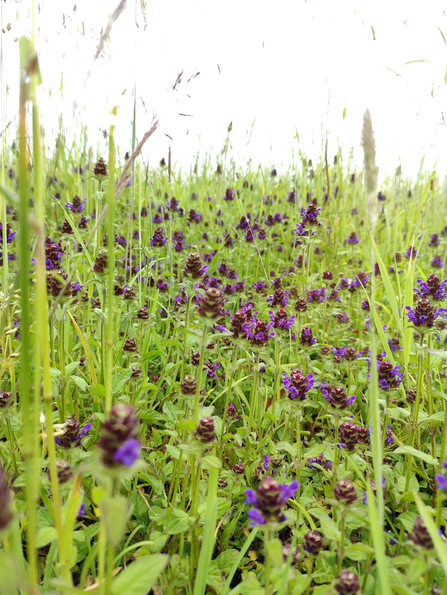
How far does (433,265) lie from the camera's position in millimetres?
3664

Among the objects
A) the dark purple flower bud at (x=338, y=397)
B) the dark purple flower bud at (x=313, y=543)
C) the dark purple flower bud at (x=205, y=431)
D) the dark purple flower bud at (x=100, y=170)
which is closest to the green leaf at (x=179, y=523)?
the dark purple flower bud at (x=205, y=431)

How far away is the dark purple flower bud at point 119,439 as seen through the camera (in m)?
0.61

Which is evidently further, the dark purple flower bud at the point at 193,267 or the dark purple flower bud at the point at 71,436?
the dark purple flower bud at the point at 193,267

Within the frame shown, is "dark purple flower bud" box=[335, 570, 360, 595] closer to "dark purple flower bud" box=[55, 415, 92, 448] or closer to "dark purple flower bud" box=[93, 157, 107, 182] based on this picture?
"dark purple flower bud" box=[55, 415, 92, 448]

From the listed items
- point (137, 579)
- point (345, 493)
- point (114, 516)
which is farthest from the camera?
point (345, 493)

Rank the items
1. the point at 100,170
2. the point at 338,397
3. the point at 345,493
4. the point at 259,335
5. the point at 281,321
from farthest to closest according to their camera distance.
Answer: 1. the point at 100,170
2. the point at 281,321
3. the point at 259,335
4. the point at 338,397
5. the point at 345,493

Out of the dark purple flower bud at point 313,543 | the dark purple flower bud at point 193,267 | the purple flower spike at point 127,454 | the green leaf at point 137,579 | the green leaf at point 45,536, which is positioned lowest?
the dark purple flower bud at point 313,543

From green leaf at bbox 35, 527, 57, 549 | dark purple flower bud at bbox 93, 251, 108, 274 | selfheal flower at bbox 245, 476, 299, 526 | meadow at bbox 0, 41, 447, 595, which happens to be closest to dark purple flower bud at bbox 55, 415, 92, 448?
meadow at bbox 0, 41, 447, 595

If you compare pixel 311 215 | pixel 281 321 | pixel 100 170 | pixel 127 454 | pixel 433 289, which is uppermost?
pixel 100 170

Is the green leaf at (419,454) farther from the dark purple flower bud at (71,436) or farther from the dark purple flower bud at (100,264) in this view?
the dark purple flower bud at (100,264)

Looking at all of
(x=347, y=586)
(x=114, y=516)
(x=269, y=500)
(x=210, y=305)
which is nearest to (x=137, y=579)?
(x=114, y=516)

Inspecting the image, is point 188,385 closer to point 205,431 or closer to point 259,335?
point 205,431

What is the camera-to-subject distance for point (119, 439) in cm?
63

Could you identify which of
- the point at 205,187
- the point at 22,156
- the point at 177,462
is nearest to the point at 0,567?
the point at 22,156
